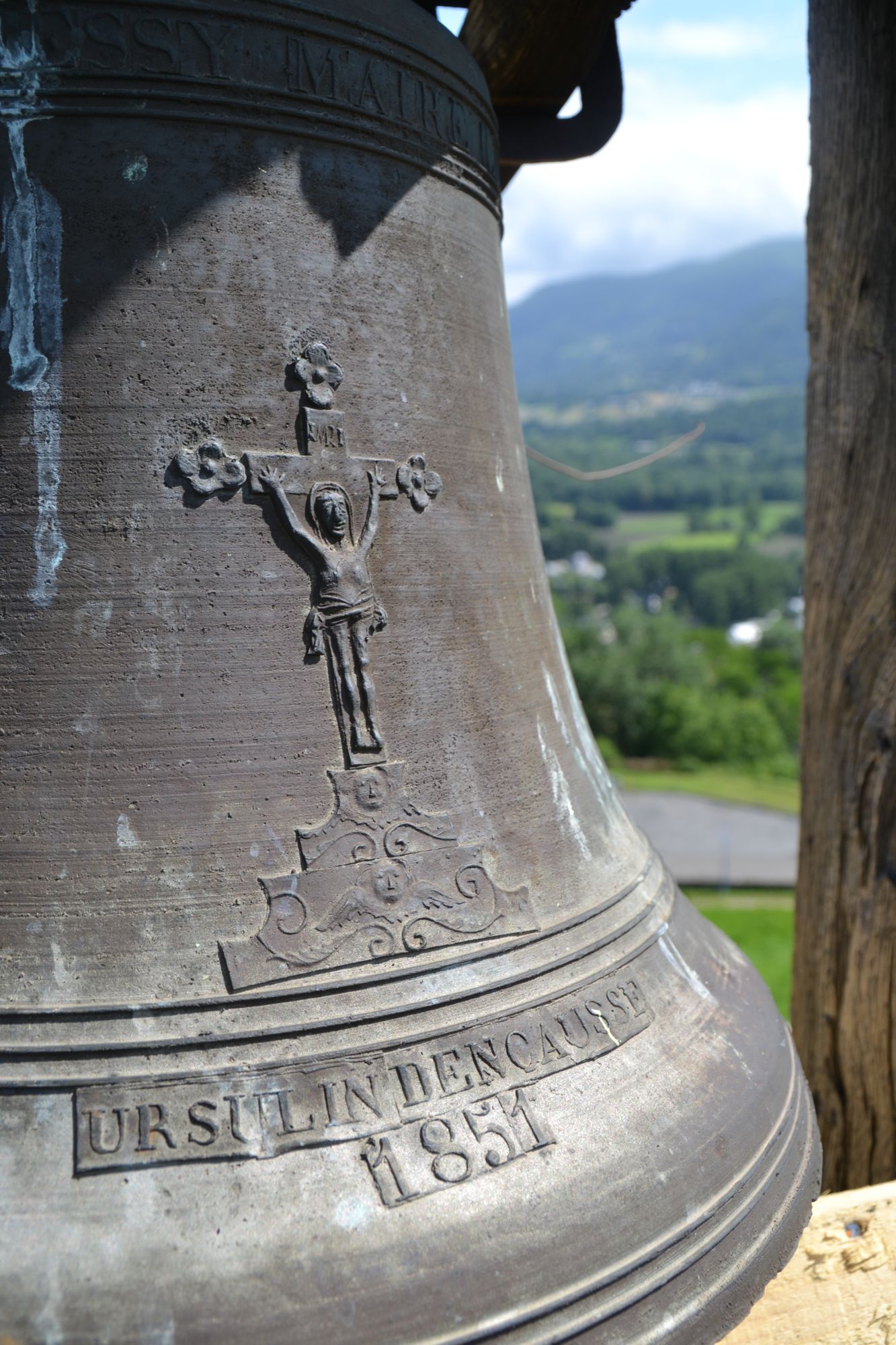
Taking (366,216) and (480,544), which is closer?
(366,216)

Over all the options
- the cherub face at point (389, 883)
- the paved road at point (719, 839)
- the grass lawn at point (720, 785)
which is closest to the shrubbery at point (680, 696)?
the grass lawn at point (720, 785)

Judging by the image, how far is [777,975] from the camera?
11.3 meters

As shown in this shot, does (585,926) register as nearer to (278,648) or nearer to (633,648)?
(278,648)

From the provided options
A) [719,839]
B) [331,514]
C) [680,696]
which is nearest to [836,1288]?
[331,514]

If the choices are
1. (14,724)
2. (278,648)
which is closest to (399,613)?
(278,648)

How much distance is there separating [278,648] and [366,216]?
0.69 meters

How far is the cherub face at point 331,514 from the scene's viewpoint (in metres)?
1.66

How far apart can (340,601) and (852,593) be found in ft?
5.40

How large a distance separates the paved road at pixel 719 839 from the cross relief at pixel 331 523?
1407 cm

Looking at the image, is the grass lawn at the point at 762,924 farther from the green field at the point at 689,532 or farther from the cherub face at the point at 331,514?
the green field at the point at 689,532

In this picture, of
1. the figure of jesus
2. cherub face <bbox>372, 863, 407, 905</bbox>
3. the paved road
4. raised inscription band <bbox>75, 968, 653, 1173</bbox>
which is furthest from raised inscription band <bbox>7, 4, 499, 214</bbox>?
the paved road

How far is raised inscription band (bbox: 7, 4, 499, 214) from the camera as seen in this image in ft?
5.13

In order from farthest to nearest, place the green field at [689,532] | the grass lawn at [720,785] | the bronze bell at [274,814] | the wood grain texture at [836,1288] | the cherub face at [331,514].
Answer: the green field at [689,532]
the grass lawn at [720,785]
the wood grain texture at [836,1288]
the cherub face at [331,514]
the bronze bell at [274,814]

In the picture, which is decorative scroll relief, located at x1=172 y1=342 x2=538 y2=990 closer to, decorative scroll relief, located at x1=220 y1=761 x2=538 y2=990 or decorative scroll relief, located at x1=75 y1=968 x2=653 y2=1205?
decorative scroll relief, located at x1=220 y1=761 x2=538 y2=990
